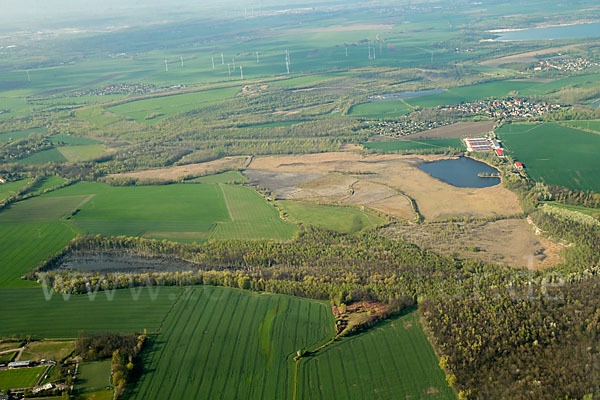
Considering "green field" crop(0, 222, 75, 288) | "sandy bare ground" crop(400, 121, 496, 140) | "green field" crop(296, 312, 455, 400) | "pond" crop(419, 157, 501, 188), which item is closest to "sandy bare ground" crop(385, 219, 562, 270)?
"pond" crop(419, 157, 501, 188)

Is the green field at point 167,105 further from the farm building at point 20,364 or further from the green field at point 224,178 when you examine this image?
the farm building at point 20,364

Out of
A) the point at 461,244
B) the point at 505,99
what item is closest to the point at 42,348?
the point at 461,244

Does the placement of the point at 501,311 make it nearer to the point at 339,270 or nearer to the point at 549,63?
the point at 339,270

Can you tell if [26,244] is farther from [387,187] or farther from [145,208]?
[387,187]

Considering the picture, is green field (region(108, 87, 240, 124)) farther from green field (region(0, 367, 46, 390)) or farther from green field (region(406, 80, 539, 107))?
green field (region(0, 367, 46, 390))

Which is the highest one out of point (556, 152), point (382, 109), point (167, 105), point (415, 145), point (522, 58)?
point (522, 58)

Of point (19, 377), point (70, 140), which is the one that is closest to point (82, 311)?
point (19, 377)
